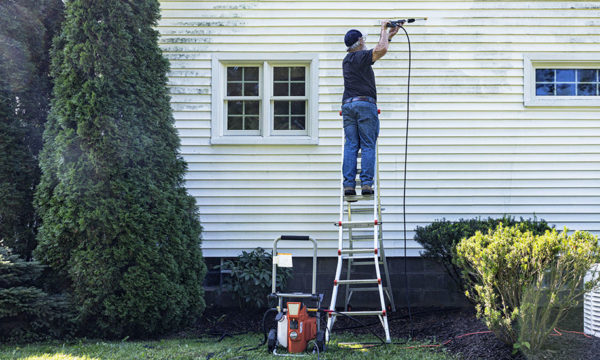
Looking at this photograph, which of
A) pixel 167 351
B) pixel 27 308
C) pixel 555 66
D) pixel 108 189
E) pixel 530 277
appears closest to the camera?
pixel 530 277

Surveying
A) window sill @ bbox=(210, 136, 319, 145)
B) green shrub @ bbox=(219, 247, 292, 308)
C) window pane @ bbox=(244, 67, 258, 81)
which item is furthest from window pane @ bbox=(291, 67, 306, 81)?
green shrub @ bbox=(219, 247, 292, 308)

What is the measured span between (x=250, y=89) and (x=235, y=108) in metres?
0.33

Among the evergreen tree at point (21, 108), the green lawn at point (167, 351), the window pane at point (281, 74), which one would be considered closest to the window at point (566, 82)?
the window pane at point (281, 74)

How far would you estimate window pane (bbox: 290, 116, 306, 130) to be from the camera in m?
7.28

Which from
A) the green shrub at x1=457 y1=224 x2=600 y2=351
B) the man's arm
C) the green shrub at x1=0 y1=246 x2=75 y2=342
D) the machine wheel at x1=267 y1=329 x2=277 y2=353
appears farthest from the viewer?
the man's arm

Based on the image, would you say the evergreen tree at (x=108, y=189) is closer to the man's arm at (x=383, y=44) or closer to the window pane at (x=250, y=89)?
the window pane at (x=250, y=89)

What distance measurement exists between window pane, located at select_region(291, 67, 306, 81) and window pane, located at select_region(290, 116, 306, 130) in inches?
20.7

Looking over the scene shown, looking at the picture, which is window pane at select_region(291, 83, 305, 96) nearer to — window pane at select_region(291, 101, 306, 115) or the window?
window pane at select_region(291, 101, 306, 115)

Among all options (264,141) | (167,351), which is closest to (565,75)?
(264,141)

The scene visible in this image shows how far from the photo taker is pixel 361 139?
5.88m

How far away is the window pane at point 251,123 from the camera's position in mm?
7289

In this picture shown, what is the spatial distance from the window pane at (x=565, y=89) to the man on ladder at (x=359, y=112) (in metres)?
2.74

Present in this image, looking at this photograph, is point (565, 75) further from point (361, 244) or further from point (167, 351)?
point (167, 351)

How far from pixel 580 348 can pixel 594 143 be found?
11.6ft
